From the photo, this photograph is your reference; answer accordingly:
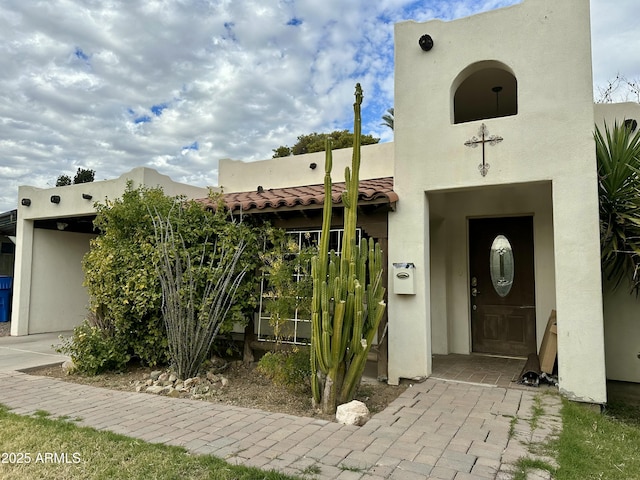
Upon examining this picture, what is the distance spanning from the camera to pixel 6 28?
852 cm

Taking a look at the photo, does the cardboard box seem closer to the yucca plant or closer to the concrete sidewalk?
the yucca plant

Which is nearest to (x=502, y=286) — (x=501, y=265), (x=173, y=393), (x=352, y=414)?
(x=501, y=265)

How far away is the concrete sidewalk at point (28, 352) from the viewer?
830 centimetres

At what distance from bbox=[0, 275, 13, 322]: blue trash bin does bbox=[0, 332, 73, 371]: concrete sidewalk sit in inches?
158

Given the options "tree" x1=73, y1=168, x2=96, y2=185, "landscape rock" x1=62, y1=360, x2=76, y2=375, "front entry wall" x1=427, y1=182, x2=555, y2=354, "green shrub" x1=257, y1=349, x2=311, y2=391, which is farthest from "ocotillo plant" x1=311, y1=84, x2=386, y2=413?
"tree" x1=73, y1=168, x2=96, y2=185

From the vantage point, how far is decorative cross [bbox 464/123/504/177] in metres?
6.57

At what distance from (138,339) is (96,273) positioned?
1451 mm

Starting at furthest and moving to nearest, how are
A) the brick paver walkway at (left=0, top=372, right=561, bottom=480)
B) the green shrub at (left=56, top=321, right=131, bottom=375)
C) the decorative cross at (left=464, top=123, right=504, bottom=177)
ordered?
the green shrub at (left=56, top=321, right=131, bottom=375), the decorative cross at (left=464, top=123, right=504, bottom=177), the brick paver walkway at (left=0, top=372, right=561, bottom=480)

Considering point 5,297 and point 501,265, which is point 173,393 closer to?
point 501,265

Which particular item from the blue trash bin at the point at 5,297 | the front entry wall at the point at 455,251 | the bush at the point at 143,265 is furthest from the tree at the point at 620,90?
the blue trash bin at the point at 5,297

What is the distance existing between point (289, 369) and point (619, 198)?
5727mm

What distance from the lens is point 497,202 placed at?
8.82 m

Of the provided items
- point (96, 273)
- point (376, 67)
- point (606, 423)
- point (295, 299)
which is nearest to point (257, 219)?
point (295, 299)

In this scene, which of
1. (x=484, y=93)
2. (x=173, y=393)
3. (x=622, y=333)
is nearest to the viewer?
(x=173, y=393)
